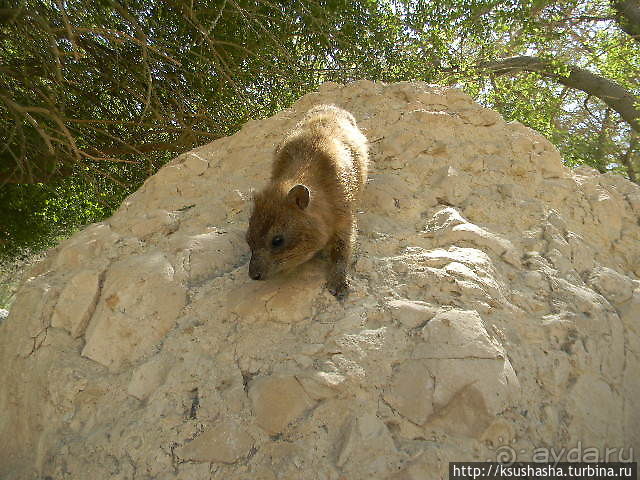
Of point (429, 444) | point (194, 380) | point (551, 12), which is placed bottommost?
point (429, 444)

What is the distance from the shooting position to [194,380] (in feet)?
7.38

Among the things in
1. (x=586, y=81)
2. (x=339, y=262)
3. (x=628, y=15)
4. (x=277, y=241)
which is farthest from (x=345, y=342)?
(x=628, y=15)

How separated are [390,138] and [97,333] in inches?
109

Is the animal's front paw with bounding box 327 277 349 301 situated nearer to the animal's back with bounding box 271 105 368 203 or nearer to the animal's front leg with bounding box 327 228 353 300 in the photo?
the animal's front leg with bounding box 327 228 353 300

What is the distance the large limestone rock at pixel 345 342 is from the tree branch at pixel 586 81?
16.2 ft

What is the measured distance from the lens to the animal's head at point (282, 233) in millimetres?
2650

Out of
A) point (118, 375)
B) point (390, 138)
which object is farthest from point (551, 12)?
point (118, 375)

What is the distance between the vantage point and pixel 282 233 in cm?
273

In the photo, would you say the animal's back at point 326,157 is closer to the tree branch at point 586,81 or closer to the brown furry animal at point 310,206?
the brown furry animal at point 310,206

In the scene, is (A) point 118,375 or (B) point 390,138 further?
(B) point 390,138

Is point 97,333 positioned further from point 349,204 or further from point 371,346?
point 349,204

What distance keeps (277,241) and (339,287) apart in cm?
46

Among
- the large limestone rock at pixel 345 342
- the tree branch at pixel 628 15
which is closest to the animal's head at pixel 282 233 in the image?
the large limestone rock at pixel 345 342

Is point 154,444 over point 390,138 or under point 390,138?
under
